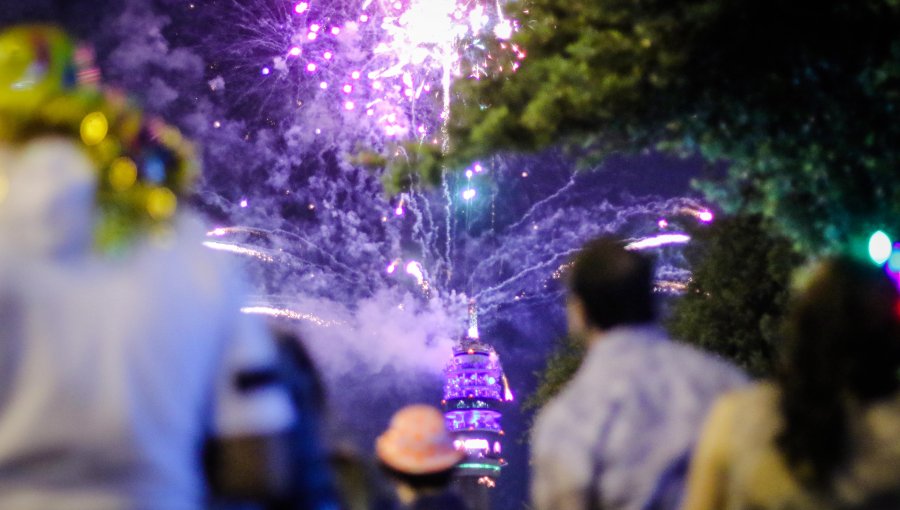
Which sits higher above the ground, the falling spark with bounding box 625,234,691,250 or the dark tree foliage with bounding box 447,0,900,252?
the falling spark with bounding box 625,234,691,250

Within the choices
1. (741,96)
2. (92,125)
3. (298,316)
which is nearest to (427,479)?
(92,125)

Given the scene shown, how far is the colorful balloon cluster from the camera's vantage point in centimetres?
185

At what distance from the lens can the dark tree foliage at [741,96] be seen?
7488mm

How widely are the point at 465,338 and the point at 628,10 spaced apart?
45714 mm

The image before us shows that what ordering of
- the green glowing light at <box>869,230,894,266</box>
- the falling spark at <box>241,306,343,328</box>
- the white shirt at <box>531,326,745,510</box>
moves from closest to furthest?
the white shirt at <box>531,326,745,510</box>, the green glowing light at <box>869,230,894,266</box>, the falling spark at <box>241,306,343,328</box>

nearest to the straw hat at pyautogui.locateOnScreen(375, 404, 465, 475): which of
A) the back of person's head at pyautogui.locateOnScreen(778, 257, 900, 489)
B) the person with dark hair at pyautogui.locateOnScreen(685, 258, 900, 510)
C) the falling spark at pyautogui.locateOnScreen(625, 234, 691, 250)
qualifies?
the person with dark hair at pyautogui.locateOnScreen(685, 258, 900, 510)

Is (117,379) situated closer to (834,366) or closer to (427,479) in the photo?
(834,366)

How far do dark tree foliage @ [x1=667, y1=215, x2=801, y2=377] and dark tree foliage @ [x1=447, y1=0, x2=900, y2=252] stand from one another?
7.88m

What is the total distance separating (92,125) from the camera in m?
1.89

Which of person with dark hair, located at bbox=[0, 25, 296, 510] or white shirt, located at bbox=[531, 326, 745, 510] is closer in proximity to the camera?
person with dark hair, located at bbox=[0, 25, 296, 510]

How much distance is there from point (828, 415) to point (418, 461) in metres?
2.78

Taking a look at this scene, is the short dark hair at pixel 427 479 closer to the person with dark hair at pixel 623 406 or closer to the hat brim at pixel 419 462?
the hat brim at pixel 419 462

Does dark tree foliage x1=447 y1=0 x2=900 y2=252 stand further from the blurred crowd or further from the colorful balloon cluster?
the colorful balloon cluster

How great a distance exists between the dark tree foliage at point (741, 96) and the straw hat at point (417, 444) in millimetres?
3383
